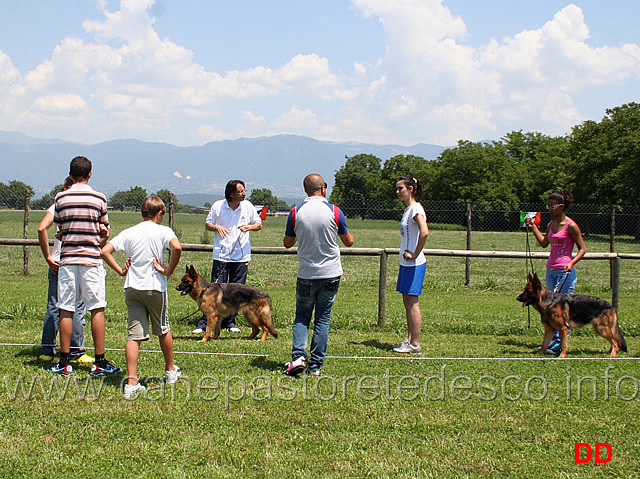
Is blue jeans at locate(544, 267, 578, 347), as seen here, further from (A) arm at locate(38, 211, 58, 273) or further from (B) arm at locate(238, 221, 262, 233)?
(A) arm at locate(38, 211, 58, 273)

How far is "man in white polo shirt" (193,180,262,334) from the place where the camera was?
785cm

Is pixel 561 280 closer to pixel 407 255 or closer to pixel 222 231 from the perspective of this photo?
pixel 407 255

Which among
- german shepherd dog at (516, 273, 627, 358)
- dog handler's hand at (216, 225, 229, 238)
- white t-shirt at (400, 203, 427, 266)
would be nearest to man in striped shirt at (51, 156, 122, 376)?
dog handler's hand at (216, 225, 229, 238)

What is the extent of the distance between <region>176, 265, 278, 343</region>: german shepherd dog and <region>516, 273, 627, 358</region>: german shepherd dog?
129 inches

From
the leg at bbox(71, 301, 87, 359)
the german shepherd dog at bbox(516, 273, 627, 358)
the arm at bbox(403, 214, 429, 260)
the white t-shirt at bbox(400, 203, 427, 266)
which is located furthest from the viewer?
the german shepherd dog at bbox(516, 273, 627, 358)

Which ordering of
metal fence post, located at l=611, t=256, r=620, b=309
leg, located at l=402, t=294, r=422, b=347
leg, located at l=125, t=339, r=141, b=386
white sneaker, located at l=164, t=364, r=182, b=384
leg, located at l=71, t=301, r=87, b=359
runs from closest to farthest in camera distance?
leg, located at l=125, t=339, r=141, b=386
white sneaker, located at l=164, t=364, r=182, b=384
leg, located at l=71, t=301, r=87, b=359
leg, located at l=402, t=294, r=422, b=347
metal fence post, located at l=611, t=256, r=620, b=309

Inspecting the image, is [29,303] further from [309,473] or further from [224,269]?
[309,473]

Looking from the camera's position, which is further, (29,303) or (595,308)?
(29,303)

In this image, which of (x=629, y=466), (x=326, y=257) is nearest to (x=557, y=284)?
(x=326, y=257)

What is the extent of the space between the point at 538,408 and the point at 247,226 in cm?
448

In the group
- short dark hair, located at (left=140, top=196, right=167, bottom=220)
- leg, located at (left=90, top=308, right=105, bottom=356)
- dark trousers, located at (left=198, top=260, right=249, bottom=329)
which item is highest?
short dark hair, located at (left=140, top=196, right=167, bottom=220)

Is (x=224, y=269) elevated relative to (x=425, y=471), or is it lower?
elevated

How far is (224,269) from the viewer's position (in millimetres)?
8016

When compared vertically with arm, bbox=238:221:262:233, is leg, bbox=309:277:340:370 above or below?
below
